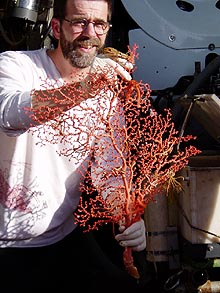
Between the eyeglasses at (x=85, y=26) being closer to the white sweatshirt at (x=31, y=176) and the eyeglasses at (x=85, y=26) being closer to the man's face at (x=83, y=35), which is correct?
the man's face at (x=83, y=35)

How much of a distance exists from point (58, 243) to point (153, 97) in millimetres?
1092

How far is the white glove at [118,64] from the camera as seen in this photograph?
7.47 ft

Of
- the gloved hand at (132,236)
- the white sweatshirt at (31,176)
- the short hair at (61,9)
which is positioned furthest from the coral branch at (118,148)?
the short hair at (61,9)

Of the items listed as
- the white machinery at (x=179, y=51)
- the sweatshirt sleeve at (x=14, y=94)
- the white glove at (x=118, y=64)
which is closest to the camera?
the sweatshirt sleeve at (x=14, y=94)

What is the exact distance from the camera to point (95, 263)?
276cm

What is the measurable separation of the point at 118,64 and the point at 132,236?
0.65 m

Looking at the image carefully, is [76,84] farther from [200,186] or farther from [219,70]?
[219,70]

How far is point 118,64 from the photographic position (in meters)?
2.39

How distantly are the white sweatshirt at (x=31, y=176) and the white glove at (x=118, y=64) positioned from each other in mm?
155

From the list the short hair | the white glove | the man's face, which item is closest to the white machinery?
the white glove

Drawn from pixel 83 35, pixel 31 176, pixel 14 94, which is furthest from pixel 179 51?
pixel 14 94

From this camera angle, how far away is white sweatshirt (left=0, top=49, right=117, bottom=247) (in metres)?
2.52

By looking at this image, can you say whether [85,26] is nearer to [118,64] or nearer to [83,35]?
[83,35]

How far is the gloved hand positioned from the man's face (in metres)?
0.68
